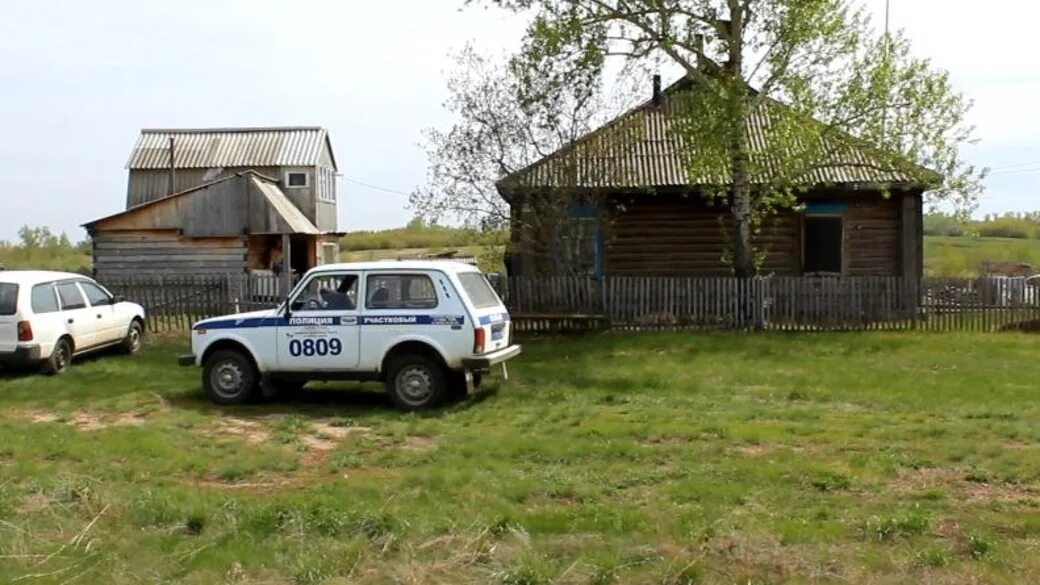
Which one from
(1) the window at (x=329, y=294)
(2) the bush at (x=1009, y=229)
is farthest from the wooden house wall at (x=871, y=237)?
(2) the bush at (x=1009, y=229)

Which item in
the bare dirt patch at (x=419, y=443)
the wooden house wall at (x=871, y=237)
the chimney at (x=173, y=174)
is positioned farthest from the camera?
the chimney at (x=173, y=174)

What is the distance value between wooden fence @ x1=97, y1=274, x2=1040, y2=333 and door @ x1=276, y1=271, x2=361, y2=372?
27.1 feet

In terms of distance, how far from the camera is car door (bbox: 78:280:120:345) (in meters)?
16.5

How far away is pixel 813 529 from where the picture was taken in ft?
20.8

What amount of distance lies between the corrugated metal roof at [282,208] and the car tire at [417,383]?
73.0 feet

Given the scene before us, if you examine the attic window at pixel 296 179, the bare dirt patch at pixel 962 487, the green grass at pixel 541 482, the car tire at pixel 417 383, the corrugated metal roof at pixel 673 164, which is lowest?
the bare dirt patch at pixel 962 487

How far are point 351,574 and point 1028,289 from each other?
59.9ft

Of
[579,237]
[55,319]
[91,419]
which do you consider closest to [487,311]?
[91,419]

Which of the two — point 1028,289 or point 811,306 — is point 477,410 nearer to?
point 811,306

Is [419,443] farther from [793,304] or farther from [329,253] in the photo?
[329,253]

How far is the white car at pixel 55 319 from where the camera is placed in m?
14.4

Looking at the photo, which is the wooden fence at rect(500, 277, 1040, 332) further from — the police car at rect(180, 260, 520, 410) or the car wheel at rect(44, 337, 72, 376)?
the car wheel at rect(44, 337, 72, 376)

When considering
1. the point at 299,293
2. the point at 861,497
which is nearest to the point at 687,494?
the point at 861,497

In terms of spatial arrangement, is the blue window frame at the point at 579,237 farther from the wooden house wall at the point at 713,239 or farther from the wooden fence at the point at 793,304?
the wooden fence at the point at 793,304
